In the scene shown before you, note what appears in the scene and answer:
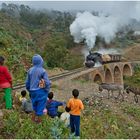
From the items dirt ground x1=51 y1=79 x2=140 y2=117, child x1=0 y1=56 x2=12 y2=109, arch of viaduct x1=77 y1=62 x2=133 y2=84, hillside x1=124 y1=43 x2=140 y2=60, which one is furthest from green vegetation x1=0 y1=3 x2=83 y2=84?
hillside x1=124 y1=43 x2=140 y2=60

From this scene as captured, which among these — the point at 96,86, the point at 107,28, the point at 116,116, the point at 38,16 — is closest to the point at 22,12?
the point at 38,16

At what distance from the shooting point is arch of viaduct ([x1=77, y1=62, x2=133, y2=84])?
25.7m

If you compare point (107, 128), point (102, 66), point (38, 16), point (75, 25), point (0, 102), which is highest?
point (38, 16)

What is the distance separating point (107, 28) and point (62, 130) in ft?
209

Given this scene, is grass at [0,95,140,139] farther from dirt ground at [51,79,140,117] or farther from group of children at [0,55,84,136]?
dirt ground at [51,79,140,117]

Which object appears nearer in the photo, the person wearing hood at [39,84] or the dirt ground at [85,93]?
the person wearing hood at [39,84]

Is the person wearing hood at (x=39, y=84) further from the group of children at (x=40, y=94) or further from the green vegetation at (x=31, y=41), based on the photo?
the green vegetation at (x=31, y=41)

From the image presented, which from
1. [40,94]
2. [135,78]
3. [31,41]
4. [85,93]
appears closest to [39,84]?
[40,94]

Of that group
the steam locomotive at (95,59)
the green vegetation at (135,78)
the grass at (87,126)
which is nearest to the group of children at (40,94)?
the grass at (87,126)

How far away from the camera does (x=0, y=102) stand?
A: 7457 millimetres

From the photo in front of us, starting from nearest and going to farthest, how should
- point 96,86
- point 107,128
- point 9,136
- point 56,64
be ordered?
point 9,136 < point 107,128 < point 96,86 < point 56,64

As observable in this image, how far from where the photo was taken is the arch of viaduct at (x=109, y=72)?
25734 millimetres

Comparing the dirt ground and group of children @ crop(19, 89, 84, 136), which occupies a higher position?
the dirt ground

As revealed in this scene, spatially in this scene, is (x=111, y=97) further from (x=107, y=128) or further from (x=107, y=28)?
(x=107, y=28)
